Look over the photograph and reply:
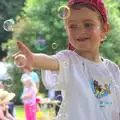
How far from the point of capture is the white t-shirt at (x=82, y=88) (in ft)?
Answer: 4.56

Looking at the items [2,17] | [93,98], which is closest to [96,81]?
[93,98]

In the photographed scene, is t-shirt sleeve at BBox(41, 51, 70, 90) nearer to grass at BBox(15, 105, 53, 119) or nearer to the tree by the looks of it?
grass at BBox(15, 105, 53, 119)

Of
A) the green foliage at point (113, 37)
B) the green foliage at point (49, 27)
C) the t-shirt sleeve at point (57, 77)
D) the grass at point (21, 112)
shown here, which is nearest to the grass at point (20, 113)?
the grass at point (21, 112)

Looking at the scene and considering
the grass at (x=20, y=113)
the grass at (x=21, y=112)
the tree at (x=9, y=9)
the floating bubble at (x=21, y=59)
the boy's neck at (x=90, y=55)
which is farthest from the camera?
the tree at (x=9, y=9)

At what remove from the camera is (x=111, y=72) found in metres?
1.55

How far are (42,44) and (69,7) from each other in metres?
0.72

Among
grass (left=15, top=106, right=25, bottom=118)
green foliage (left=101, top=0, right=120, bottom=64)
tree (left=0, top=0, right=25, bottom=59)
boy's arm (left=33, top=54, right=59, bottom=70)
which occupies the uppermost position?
tree (left=0, top=0, right=25, bottom=59)

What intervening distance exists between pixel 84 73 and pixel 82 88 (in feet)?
0.21

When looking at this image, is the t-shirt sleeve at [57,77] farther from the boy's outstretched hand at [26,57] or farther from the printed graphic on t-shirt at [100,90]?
the boy's outstretched hand at [26,57]

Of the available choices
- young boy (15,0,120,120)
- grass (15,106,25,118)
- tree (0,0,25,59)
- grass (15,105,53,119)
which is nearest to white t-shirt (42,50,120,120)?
young boy (15,0,120,120)

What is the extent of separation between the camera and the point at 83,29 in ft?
4.74

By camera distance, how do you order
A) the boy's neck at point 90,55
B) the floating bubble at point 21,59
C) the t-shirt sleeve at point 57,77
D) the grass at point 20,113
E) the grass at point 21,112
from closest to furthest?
→ the floating bubble at point 21,59, the t-shirt sleeve at point 57,77, the boy's neck at point 90,55, the grass at point 21,112, the grass at point 20,113

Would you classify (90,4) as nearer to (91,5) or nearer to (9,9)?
(91,5)

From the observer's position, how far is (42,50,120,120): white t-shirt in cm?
139
